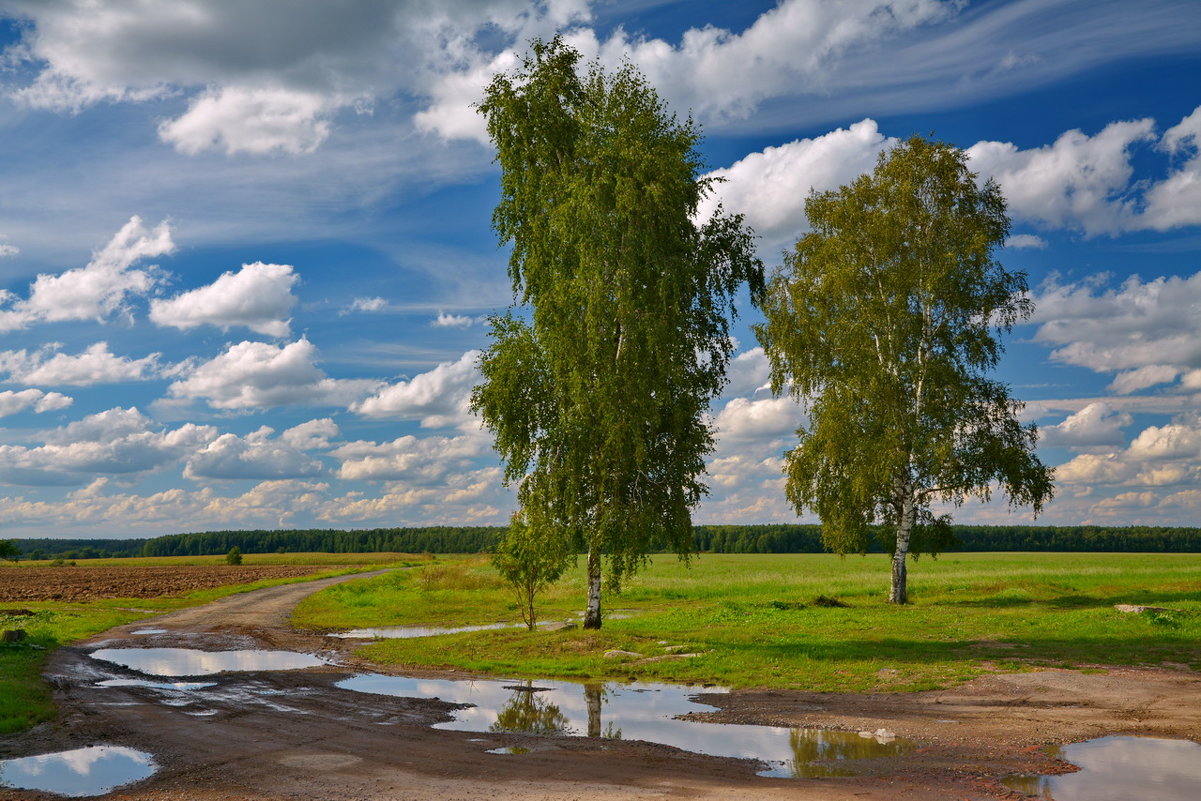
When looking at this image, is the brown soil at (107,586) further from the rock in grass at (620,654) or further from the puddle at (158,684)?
the rock in grass at (620,654)

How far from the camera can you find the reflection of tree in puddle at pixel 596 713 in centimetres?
1608

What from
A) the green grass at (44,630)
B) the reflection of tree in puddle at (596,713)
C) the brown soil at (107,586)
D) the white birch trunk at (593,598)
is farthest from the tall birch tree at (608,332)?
the brown soil at (107,586)

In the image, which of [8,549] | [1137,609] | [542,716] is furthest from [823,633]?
[8,549]

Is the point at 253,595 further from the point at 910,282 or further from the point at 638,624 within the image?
the point at 910,282

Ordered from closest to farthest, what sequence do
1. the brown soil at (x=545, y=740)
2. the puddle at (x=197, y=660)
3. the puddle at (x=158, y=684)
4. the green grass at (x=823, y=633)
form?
the brown soil at (x=545, y=740)
the puddle at (x=158, y=684)
the green grass at (x=823, y=633)
the puddle at (x=197, y=660)

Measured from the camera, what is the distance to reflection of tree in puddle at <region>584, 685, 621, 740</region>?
16078 mm

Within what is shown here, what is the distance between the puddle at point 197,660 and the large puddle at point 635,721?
171 inches

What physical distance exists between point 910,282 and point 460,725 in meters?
31.1

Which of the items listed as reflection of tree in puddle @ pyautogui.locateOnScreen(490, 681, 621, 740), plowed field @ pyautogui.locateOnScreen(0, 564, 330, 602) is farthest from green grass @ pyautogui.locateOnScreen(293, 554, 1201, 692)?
plowed field @ pyautogui.locateOnScreen(0, 564, 330, 602)

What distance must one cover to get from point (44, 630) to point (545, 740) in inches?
1076

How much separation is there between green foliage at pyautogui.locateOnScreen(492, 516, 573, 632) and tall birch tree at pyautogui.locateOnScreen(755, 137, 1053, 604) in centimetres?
1636

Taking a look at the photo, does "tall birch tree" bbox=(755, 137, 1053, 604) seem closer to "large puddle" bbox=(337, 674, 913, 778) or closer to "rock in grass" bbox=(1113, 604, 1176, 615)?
"rock in grass" bbox=(1113, 604, 1176, 615)

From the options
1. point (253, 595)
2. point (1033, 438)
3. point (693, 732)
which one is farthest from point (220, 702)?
point (253, 595)

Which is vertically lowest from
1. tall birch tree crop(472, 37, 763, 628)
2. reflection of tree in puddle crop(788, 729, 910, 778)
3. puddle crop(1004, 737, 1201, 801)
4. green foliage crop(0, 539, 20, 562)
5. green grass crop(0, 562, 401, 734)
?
green grass crop(0, 562, 401, 734)
